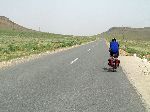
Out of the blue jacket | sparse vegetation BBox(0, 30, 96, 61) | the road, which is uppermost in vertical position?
the blue jacket

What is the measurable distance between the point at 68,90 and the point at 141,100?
235 cm

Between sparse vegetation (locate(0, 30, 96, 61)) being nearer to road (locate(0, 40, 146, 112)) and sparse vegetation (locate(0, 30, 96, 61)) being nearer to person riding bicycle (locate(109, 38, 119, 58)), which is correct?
person riding bicycle (locate(109, 38, 119, 58))

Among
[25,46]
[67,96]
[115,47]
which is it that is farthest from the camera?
[25,46]

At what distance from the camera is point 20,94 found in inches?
346

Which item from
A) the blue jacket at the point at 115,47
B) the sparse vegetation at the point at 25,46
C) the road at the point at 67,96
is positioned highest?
the blue jacket at the point at 115,47

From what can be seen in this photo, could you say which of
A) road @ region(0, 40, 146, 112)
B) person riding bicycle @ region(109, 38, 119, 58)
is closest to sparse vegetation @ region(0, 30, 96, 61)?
person riding bicycle @ region(109, 38, 119, 58)

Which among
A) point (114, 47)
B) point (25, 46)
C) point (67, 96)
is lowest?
point (25, 46)

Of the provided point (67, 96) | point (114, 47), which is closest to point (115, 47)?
point (114, 47)

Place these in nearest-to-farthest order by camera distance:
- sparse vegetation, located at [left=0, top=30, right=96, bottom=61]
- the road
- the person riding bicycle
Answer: the road
the person riding bicycle
sparse vegetation, located at [left=0, top=30, right=96, bottom=61]

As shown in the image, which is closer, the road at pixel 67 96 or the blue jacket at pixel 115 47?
Result: the road at pixel 67 96

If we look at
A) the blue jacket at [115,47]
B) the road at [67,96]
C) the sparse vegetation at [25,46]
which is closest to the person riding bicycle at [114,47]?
the blue jacket at [115,47]

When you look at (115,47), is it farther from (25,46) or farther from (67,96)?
(25,46)

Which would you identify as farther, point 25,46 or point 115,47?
point 25,46

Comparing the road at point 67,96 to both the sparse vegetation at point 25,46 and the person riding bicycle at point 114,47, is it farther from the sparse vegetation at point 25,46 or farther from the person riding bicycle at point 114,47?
the sparse vegetation at point 25,46
